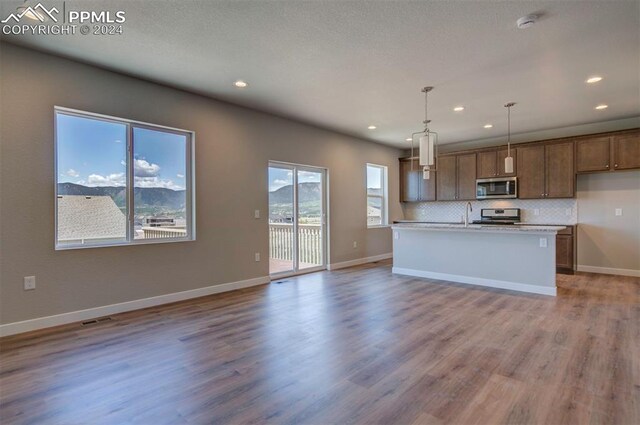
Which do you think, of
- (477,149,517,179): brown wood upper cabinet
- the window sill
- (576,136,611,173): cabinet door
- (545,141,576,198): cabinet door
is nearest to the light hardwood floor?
the window sill

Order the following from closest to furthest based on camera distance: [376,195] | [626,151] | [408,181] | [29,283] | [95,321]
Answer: [29,283] → [95,321] → [626,151] → [376,195] → [408,181]

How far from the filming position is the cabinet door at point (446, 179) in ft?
24.4

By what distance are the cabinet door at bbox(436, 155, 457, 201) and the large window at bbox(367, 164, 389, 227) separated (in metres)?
1.26

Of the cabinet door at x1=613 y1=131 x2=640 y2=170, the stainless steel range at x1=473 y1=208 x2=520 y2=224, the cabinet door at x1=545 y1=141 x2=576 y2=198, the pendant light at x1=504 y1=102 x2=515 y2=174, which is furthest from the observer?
the stainless steel range at x1=473 y1=208 x2=520 y2=224

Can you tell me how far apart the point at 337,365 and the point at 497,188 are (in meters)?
5.80

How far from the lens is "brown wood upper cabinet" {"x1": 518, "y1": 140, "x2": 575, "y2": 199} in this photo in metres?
5.96

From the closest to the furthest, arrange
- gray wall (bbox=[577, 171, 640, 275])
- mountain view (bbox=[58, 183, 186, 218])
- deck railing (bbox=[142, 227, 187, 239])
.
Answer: mountain view (bbox=[58, 183, 186, 218]) < deck railing (bbox=[142, 227, 187, 239]) < gray wall (bbox=[577, 171, 640, 275])

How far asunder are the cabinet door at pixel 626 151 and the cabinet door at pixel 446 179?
8.92ft

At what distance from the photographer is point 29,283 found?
10.5ft

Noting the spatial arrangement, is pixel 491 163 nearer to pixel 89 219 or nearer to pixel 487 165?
pixel 487 165

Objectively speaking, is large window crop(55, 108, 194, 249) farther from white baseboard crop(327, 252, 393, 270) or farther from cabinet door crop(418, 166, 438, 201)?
cabinet door crop(418, 166, 438, 201)

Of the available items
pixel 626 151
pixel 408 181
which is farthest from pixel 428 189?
pixel 626 151

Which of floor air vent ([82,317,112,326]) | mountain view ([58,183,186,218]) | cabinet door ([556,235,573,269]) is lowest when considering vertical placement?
floor air vent ([82,317,112,326])

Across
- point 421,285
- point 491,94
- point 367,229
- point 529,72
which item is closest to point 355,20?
point 529,72
